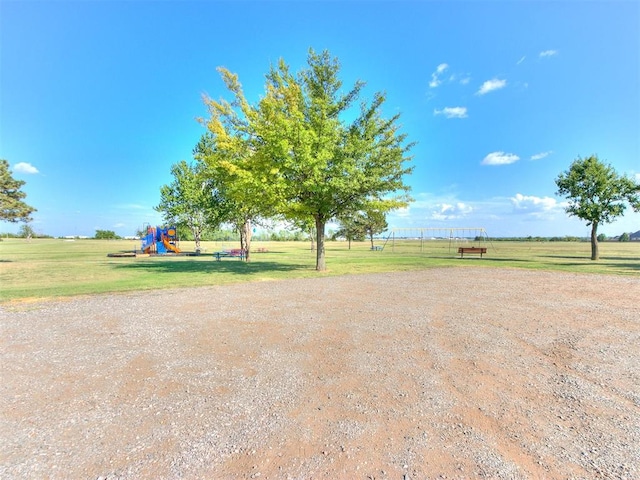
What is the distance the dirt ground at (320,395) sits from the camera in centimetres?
257

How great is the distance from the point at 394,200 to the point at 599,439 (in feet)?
49.0

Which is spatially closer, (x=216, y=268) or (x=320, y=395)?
(x=320, y=395)

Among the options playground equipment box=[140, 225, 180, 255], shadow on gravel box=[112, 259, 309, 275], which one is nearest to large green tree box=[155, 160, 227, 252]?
playground equipment box=[140, 225, 180, 255]

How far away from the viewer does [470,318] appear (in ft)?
23.5

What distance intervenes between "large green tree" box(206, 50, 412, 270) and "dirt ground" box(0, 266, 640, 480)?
8.52 metres

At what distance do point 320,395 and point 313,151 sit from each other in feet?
41.6

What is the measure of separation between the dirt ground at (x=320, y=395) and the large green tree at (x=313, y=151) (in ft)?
28.0

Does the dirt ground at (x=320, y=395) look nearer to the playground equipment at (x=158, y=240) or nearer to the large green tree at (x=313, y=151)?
the large green tree at (x=313, y=151)

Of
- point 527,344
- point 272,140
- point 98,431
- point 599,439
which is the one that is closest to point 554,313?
point 527,344

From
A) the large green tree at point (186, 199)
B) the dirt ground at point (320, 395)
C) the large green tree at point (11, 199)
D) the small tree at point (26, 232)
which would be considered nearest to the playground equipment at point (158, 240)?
the large green tree at point (186, 199)

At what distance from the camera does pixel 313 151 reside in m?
14.8

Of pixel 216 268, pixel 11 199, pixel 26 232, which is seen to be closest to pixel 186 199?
pixel 11 199

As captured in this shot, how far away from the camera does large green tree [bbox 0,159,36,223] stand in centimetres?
2178

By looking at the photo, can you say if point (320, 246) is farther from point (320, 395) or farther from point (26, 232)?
point (26, 232)
